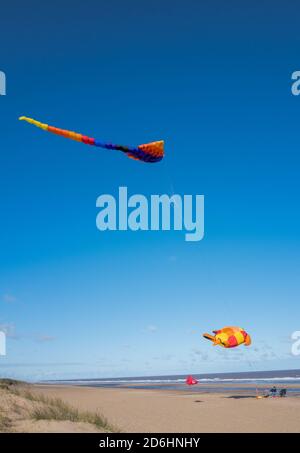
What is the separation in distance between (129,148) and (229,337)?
17.2 m

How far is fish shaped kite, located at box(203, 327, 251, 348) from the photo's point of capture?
110 feet

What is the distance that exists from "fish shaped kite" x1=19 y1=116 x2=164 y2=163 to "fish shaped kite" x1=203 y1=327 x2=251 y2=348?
593 inches

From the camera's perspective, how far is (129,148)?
23578mm

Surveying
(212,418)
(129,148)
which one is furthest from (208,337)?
(129,148)

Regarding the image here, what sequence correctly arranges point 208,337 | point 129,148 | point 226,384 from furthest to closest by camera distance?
point 226,384 < point 208,337 < point 129,148

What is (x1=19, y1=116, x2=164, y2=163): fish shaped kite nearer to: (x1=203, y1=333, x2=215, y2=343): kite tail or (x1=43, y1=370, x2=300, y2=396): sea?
(x1=203, y1=333, x2=215, y2=343): kite tail

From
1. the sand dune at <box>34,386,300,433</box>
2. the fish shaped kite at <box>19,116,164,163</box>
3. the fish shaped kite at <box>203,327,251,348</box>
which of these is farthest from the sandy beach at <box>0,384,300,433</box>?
the fish shaped kite at <box>19,116,164,163</box>

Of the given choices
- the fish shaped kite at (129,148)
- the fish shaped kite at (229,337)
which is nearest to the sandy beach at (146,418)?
the fish shaped kite at (229,337)

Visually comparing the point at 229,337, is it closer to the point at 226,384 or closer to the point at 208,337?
the point at 208,337
